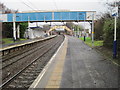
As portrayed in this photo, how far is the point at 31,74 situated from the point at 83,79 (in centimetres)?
316

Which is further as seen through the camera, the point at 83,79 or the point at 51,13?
the point at 51,13

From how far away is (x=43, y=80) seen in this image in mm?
6062

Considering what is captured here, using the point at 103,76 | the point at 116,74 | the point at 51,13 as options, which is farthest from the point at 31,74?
the point at 51,13

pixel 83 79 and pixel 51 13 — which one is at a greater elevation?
pixel 51 13

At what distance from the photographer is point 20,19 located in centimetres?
3881

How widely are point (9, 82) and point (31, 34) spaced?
50.7 metres

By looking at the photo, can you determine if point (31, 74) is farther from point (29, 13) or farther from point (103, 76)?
point (29, 13)

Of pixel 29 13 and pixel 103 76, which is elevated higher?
pixel 29 13

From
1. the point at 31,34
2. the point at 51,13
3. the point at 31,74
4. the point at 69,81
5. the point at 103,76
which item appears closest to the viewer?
the point at 69,81

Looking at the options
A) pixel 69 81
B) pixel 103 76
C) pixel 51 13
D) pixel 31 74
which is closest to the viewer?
pixel 69 81

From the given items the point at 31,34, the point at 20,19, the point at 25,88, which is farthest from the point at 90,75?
the point at 31,34

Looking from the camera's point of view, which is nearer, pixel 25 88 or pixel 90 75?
pixel 25 88

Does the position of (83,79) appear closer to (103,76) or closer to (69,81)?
(69,81)

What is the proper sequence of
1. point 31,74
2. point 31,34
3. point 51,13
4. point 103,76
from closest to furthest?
1. point 103,76
2. point 31,74
3. point 51,13
4. point 31,34
